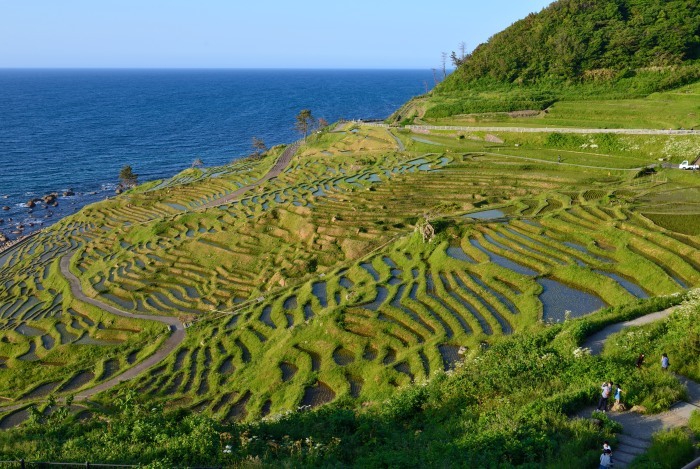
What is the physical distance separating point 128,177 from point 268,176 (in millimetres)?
39233

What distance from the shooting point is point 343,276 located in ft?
163

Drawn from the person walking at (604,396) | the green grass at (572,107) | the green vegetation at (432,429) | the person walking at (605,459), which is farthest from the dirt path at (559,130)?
the person walking at (605,459)

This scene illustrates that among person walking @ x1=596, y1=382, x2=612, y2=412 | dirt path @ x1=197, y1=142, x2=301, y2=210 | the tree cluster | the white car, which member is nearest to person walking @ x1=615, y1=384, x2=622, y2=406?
person walking @ x1=596, y1=382, x2=612, y2=412

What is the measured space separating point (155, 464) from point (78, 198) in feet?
356

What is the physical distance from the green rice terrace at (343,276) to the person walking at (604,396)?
10.0 m

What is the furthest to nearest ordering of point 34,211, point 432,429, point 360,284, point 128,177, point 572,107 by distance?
1. point 128,177
2. point 34,211
3. point 572,107
4. point 360,284
5. point 432,429

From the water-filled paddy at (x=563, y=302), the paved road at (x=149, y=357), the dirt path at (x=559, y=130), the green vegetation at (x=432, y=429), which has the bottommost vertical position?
the paved road at (x=149, y=357)

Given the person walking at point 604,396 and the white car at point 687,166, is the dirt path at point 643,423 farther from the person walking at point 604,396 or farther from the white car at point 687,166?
the white car at point 687,166

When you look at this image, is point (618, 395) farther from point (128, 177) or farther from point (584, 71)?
point (128, 177)

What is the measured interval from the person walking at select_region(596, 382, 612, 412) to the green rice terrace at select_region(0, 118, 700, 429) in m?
10.0

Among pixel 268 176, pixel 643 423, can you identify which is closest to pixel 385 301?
pixel 643 423

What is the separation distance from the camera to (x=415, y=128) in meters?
107

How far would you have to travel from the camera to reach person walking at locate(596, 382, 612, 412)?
64.2 ft

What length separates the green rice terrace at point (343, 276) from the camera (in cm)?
3641
